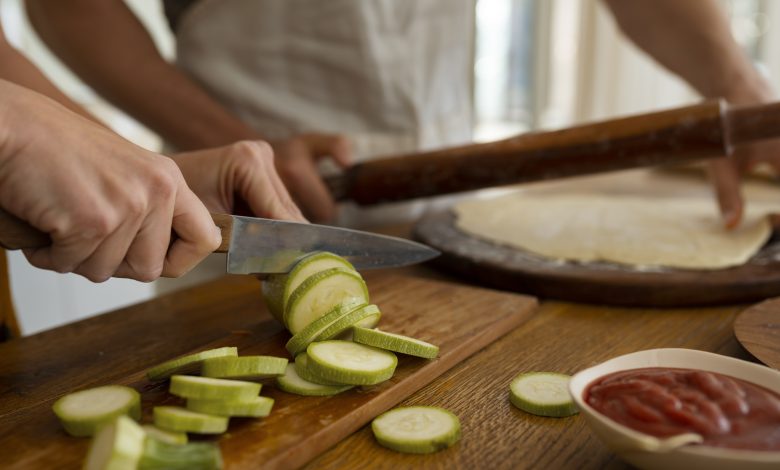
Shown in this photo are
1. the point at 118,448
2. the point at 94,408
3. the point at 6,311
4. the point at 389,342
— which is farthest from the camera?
the point at 6,311

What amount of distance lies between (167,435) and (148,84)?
1789mm

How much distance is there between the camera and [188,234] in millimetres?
1223

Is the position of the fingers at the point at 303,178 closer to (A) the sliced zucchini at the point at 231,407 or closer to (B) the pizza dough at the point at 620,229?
(B) the pizza dough at the point at 620,229

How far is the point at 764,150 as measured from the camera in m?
2.61

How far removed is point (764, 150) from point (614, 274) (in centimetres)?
115

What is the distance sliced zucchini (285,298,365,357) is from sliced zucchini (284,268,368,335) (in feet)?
0.20

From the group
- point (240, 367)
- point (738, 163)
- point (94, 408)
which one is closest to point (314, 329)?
point (240, 367)

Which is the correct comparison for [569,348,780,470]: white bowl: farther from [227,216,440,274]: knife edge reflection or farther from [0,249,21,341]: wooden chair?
[0,249,21,341]: wooden chair

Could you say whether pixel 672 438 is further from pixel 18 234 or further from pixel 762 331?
pixel 18 234

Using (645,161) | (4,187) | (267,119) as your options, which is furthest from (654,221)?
(4,187)

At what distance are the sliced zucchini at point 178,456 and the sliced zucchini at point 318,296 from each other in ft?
1.53

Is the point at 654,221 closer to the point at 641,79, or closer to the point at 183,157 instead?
the point at 183,157

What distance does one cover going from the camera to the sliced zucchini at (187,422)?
105 cm

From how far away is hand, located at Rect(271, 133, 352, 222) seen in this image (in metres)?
2.39
